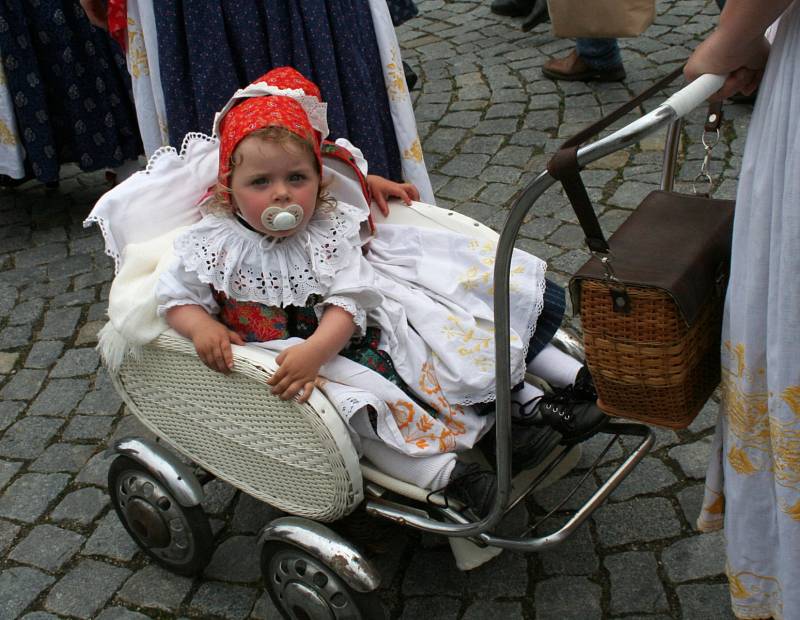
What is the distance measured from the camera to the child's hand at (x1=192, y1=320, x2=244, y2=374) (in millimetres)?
2141

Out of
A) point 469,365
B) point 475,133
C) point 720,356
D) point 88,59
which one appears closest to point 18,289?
point 88,59

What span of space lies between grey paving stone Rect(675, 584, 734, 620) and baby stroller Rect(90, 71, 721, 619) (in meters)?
0.36

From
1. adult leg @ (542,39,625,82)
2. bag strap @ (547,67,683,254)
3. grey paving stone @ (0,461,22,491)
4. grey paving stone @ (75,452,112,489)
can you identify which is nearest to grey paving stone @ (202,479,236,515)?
grey paving stone @ (75,452,112,489)

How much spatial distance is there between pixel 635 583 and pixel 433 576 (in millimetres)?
527

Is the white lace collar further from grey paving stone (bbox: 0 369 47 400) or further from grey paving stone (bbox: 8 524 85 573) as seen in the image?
grey paving stone (bbox: 0 369 47 400)

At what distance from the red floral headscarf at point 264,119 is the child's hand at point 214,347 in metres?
0.38

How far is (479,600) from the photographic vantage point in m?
2.46

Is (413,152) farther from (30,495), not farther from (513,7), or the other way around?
(513,7)

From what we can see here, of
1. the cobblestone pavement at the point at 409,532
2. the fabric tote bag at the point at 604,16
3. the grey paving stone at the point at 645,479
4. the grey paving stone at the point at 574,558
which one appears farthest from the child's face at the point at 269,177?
the fabric tote bag at the point at 604,16

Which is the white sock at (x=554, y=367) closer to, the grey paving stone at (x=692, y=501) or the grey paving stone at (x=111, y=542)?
the grey paving stone at (x=692, y=501)

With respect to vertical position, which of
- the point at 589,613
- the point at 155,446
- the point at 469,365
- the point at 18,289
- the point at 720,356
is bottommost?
the point at 18,289

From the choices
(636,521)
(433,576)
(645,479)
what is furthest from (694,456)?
(433,576)

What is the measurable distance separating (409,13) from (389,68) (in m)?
1.89

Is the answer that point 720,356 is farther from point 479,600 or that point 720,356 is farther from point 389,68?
point 389,68
